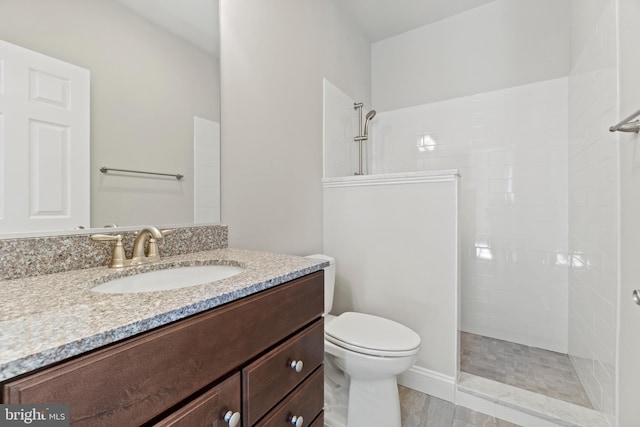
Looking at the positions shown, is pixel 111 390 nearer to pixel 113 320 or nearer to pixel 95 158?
pixel 113 320

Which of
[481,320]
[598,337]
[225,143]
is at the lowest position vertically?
[481,320]

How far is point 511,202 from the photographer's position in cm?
220

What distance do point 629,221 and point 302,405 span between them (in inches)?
54.3

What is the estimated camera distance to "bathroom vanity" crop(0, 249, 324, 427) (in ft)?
1.30

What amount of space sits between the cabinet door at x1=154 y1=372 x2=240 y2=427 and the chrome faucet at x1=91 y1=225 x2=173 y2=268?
485 millimetres

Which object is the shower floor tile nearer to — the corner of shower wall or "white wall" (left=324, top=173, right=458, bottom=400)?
"white wall" (left=324, top=173, right=458, bottom=400)

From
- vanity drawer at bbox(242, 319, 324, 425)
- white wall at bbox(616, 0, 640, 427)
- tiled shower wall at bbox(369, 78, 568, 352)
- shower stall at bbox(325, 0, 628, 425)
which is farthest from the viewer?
tiled shower wall at bbox(369, 78, 568, 352)

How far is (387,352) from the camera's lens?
122cm

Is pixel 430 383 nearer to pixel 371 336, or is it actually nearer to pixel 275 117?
pixel 371 336

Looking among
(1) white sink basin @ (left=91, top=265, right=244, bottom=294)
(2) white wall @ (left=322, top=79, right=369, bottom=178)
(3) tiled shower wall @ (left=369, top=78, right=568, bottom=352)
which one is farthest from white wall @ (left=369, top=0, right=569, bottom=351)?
(1) white sink basin @ (left=91, top=265, right=244, bottom=294)

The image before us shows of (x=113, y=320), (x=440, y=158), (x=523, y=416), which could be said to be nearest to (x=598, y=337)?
(x=523, y=416)

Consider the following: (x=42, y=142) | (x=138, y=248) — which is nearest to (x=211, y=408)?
(x=138, y=248)

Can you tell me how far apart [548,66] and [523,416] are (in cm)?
229

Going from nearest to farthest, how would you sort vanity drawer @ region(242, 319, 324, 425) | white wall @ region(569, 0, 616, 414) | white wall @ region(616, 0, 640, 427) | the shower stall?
1. vanity drawer @ region(242, 319, 324, 425)
2. white wall @ region(616, 0, 640, 427)
3. white wall @ region(569, 0, 616, 414)
4. the shower stall
